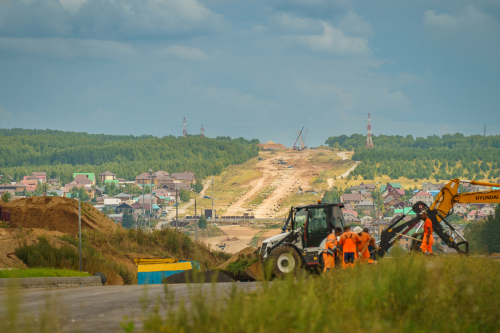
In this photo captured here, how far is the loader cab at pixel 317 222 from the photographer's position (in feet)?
62.5

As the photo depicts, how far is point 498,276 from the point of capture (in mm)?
10820

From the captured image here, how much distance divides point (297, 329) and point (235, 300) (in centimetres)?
111

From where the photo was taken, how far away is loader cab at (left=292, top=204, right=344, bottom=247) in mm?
19062

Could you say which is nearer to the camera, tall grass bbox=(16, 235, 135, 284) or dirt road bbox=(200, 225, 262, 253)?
tall grass bbox=(16, 235, 135, 284)

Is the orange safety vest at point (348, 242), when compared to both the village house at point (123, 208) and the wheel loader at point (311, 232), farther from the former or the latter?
the village house at point (123, 208)

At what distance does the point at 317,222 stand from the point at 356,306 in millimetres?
12172

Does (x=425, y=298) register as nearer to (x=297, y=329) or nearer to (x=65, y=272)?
(x=297, y=329)

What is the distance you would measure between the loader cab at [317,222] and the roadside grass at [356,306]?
30.6ft

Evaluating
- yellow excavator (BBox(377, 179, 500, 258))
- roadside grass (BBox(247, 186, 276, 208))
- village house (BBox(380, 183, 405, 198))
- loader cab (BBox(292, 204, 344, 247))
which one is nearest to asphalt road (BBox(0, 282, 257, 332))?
loader cab (BBox(292, 204, 344, 247))

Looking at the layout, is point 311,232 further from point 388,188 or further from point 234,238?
point 388,188

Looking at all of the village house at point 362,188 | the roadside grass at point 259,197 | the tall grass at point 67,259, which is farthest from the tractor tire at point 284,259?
the village house at point 362,188

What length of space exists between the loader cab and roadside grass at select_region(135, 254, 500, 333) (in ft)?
30.6

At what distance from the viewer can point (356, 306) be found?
23.3 ft

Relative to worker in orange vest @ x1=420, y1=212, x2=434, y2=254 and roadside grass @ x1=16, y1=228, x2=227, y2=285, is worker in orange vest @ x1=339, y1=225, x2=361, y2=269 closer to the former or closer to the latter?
worker in orange vest @ x1=420, y1=212, x2=434, y2=254
